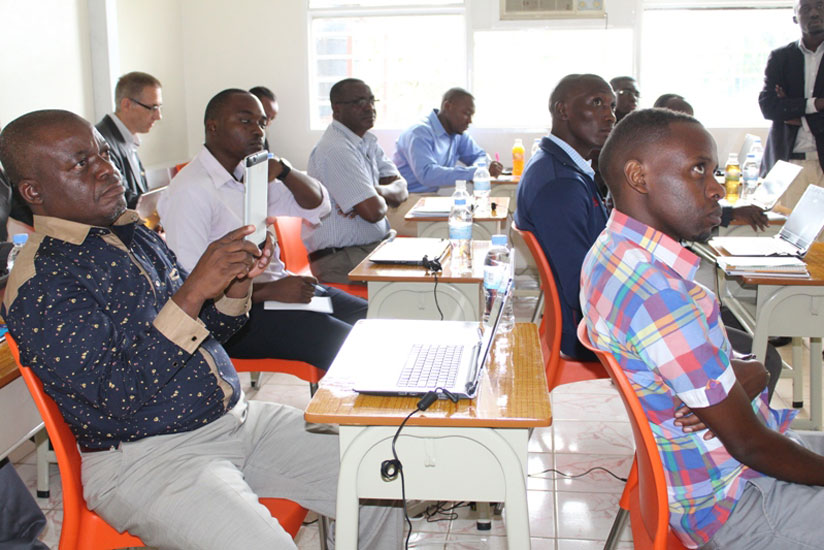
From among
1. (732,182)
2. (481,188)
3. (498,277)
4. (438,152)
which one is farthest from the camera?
(438,152)

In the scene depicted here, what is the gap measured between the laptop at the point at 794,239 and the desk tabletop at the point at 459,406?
63.9 inches

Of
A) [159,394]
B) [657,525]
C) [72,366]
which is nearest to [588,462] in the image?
[657,525]

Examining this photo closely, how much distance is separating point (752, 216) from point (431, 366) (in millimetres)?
2463

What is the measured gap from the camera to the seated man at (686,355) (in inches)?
55.0

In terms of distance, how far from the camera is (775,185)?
4188 mm

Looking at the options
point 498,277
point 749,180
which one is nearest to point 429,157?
point 749,180

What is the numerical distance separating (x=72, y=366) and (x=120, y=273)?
0.27 meters

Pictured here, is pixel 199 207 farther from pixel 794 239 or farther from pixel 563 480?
pixel 794 239

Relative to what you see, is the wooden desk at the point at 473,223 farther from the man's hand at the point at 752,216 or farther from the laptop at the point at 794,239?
the laptop at the point at 794,239

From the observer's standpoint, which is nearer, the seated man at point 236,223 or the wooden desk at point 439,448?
the wooden desk at point 439,448

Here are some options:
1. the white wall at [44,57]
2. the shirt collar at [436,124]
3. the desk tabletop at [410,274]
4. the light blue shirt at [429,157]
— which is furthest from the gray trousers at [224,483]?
Result: the shirt collar at [436,124]

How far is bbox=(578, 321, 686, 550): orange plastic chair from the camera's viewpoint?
140cm

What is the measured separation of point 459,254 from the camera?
3.00 meters

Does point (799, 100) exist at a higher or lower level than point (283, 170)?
higher
